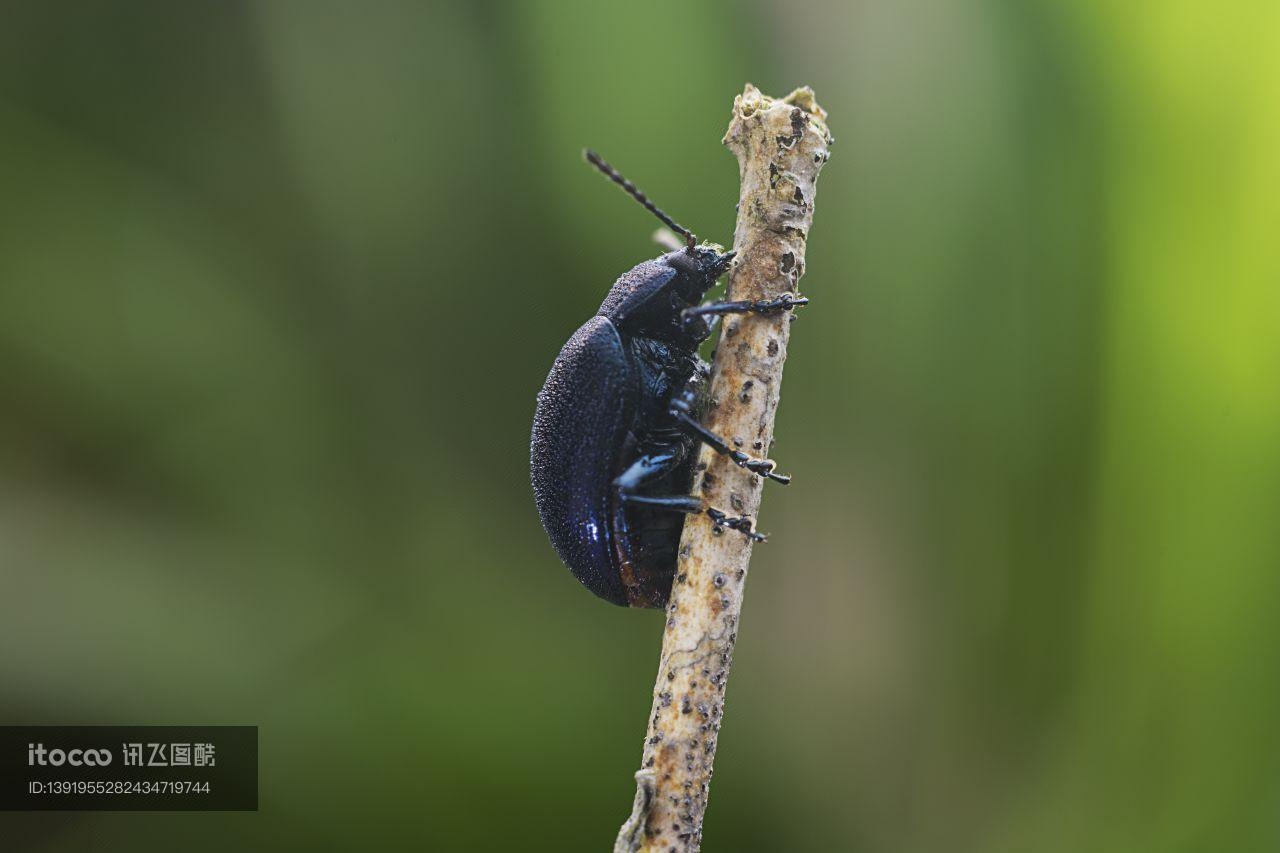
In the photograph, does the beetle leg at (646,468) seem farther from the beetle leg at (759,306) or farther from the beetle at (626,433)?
the beetle leg at (759,306)

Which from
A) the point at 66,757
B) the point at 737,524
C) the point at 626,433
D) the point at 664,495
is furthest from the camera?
the point at 66,757

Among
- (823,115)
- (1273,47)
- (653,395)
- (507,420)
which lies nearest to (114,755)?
(507,420)

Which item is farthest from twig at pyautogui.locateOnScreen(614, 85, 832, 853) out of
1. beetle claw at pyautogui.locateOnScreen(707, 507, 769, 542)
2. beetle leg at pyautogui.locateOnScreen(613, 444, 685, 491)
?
beetle leg at pyautogui.locateOnScreen(613, 444, 685, 491)

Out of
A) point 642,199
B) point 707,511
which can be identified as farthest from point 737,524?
point 642,199

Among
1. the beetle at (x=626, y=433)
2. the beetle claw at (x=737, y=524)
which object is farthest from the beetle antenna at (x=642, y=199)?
the beetle claw at (x=737, y=524)

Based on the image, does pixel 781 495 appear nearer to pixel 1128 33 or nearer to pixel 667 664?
pixel 667 664

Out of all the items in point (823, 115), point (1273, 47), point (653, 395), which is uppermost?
point (1273, 47)

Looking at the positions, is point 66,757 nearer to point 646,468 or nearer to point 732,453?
point 646,468
